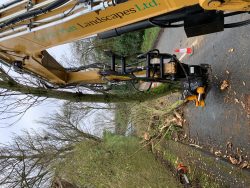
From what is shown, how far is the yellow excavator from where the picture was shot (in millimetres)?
4359

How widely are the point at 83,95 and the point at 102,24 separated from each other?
352 cm

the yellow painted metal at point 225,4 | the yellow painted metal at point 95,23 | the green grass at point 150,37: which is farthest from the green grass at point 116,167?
the yellow painted metal at point 225,4

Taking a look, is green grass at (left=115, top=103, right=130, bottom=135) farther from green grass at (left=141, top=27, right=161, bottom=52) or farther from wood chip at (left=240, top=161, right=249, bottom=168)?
wood chip at (left=240, top=161, right=249, bottom=168)

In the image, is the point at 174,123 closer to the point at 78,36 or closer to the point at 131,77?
the point at 131,77

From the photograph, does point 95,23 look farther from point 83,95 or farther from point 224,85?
point 224,85

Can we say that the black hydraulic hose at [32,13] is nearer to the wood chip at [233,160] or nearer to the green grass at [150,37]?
the wood chip at [233,160]

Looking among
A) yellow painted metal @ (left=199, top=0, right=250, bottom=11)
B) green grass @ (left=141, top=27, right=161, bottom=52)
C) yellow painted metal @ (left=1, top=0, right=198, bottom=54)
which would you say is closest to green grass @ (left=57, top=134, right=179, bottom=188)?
yellow painted metal @ (left=1, top=0, right=198, bottom=54)

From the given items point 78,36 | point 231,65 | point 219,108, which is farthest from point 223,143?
point 78,36

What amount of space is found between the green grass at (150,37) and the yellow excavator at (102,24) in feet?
28.3

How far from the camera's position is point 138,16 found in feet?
15.4

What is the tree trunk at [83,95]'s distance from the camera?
7828 millimetres

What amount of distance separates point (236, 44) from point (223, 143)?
6.70 feet

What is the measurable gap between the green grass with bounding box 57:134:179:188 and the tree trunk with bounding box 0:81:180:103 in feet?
6.95

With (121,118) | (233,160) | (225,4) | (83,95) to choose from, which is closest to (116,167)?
(83,95)
